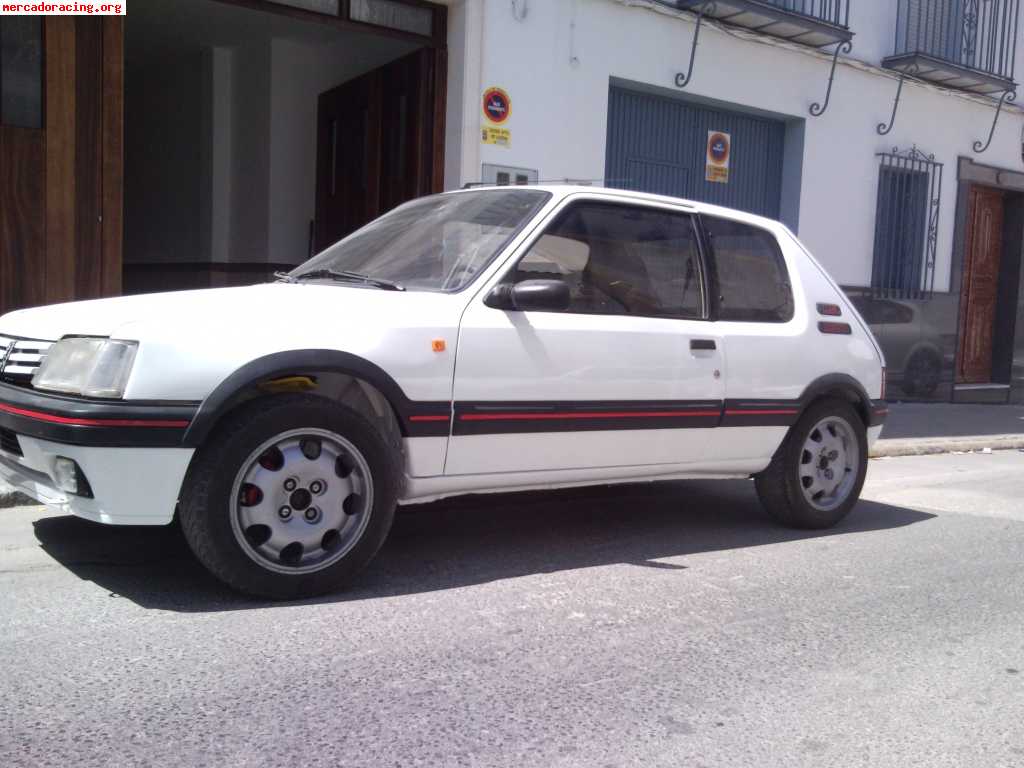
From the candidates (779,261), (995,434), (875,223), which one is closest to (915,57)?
(875,223)

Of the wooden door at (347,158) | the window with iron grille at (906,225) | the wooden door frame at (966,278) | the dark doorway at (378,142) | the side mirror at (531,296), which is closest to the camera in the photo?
the side mirror at (531,296)

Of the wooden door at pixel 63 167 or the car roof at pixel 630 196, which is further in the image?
the wooden door at pixel 63 167

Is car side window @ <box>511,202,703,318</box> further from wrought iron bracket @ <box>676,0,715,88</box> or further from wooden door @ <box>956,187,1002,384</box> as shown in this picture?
wooden door @ <box>956,187,1002,384</box>

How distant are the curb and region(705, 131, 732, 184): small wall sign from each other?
11.7ft

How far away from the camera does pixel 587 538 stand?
16.9ft

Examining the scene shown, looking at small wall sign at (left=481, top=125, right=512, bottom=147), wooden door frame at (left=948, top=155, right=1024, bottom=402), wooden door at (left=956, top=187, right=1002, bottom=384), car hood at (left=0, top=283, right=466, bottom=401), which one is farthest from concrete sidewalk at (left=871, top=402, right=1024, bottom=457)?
car hood at (left=0, top=283, right=466, bottom=401)

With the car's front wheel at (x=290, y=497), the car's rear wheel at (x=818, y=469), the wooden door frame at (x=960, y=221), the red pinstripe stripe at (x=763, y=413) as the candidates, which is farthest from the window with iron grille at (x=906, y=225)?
the car's front wheel at (x=290, y=497)

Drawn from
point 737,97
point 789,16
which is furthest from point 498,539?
point 789,16

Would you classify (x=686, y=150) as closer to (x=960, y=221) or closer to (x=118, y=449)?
(x=960, y=221)

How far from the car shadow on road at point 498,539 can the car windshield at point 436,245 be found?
125cm

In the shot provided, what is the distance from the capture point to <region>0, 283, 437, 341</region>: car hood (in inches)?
140

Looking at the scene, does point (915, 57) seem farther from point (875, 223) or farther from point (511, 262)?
point (511, 262)

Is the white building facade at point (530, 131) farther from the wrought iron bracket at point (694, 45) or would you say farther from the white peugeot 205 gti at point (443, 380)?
the white peugeot 205 gti at point (443, 380)

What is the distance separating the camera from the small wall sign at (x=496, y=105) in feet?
29.8
